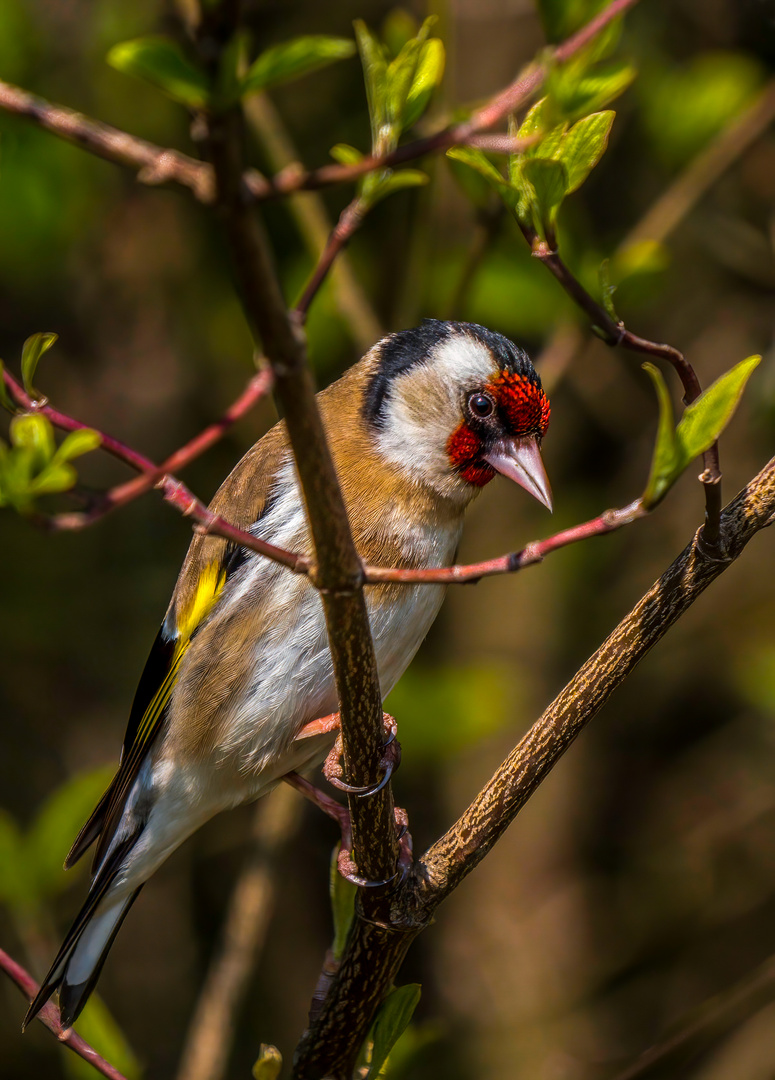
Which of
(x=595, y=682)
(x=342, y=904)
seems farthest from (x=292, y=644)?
(x=595, y=682)

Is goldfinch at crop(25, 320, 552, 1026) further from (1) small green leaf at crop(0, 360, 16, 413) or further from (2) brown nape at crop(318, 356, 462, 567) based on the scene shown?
(1) small green leaf at crop(0, 360, 16, 413)

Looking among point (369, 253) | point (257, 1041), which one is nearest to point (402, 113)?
point (369, 253)

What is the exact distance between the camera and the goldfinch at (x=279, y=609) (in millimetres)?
2707

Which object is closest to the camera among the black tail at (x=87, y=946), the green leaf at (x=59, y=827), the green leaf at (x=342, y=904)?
the green leaf at (x=342, y=904)

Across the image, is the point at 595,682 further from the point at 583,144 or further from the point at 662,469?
the point at 583,144

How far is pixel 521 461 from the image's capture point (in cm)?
276

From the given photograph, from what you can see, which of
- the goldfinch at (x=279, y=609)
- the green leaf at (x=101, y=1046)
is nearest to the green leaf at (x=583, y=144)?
the goldfinch at (x=279, y=609)

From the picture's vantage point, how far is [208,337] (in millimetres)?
4445

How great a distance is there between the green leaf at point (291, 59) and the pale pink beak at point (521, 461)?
1.72 metres

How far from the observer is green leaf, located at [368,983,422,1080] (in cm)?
216

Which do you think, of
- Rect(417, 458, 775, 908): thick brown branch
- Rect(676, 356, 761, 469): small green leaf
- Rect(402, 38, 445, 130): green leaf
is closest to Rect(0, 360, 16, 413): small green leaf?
Rect(402, 38, 445, 130): green leaf

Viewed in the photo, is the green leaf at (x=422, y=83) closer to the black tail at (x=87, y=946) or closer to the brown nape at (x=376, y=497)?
the brown nape at (x=376, y=497)

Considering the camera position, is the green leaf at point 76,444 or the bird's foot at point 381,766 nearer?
the green leaf at point 76,444

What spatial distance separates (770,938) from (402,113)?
4144 millimetres
